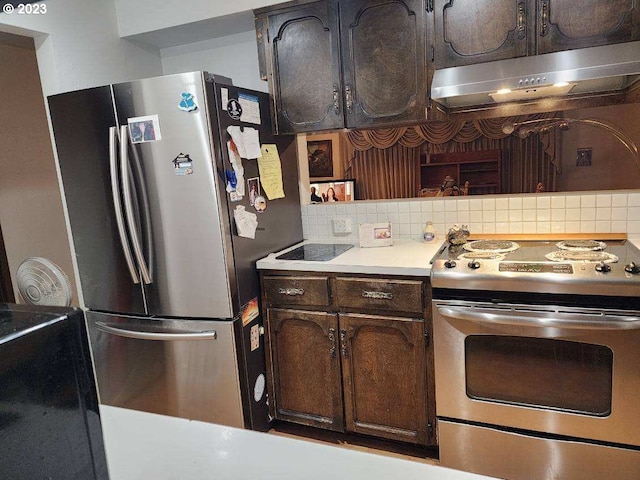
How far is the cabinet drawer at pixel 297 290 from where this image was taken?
2.11m

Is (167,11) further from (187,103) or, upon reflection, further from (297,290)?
(297,290)

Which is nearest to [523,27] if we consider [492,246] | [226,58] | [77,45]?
[492,246]

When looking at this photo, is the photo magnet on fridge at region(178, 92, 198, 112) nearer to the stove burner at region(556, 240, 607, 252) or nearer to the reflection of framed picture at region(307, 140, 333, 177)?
the stove burner at region(556, 240, 607, 252)

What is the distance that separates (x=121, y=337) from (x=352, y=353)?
3.86 feet

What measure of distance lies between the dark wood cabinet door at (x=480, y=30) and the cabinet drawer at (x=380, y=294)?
1.01m

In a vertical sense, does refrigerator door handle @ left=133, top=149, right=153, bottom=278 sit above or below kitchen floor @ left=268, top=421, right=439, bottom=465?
above

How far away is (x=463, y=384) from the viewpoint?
187 cm

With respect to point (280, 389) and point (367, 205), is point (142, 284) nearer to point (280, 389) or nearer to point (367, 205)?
point (280, 389)

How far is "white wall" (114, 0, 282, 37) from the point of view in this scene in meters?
2.33

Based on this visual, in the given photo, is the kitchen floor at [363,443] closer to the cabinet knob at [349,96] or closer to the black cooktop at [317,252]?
the black cooktop at [317,252]

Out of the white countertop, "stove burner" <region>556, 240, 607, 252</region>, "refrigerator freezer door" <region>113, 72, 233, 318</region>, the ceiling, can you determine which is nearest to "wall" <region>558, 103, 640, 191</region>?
"stove burner" <region>556, 240, 607, 252</region>

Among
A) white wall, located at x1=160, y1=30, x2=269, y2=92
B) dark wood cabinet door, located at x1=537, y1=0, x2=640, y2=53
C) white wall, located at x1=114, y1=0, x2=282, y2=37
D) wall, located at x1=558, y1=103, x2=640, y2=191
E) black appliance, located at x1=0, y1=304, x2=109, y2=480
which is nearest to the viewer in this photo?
black appliance, located at x1=0, y1=304, x2=109, y2=480

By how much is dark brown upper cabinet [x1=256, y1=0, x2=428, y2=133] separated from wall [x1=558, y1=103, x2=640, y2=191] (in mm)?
2620

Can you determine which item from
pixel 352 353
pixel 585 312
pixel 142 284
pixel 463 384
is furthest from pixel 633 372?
pixel 142 284
